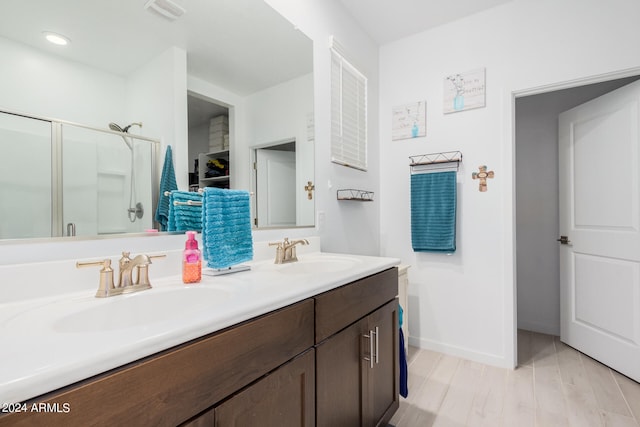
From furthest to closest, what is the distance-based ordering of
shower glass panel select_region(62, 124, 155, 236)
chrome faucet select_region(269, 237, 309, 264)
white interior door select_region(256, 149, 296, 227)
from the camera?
white interior door select_region(256, 149, 296, 227)
chrome faucet select_region(269, 237, 309, 264)
shower glass panel select_region(62, 124, 155, 236)

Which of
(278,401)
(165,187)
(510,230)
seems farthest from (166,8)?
(510,230)

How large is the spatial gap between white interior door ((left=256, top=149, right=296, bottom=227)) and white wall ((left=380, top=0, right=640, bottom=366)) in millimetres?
1193

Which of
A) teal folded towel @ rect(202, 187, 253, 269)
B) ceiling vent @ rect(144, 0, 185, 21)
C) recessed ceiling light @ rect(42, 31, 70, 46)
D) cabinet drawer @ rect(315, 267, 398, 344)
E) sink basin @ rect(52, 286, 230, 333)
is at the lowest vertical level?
cabinet drawer @ rect(315, 267, 398, 344)

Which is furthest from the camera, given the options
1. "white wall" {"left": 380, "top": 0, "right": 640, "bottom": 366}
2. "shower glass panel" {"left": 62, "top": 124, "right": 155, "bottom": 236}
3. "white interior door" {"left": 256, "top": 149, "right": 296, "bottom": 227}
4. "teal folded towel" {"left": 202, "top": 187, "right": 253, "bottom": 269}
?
"white wall" {"left": 380, "top": 0, "right": 640, "bottom": 366}

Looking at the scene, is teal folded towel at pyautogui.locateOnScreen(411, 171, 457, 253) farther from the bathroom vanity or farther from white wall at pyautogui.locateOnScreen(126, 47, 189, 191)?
white wall at pyautogui.locateOnScreen(126, 47, 189, 191)

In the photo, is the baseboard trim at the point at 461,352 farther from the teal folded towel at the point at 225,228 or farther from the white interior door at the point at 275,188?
the teal folded towel at the point at 225,228

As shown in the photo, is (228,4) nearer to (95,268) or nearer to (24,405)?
(95,268)

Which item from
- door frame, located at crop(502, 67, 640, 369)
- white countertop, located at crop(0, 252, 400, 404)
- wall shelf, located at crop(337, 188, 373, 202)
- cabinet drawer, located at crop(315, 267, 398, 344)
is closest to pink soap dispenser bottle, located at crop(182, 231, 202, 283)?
white countertop, located at crop(0, 252, 400, 404)

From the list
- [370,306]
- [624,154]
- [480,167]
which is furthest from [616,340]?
[370,306]

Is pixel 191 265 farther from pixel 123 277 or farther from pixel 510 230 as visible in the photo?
pixel 510 230

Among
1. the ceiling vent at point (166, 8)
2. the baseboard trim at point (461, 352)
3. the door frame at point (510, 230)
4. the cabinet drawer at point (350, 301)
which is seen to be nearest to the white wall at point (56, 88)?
the ceiling vent at point (166, 8)

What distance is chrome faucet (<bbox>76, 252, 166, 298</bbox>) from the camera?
2.85 ft

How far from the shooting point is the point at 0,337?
56 cm

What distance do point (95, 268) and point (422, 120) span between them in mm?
2369
